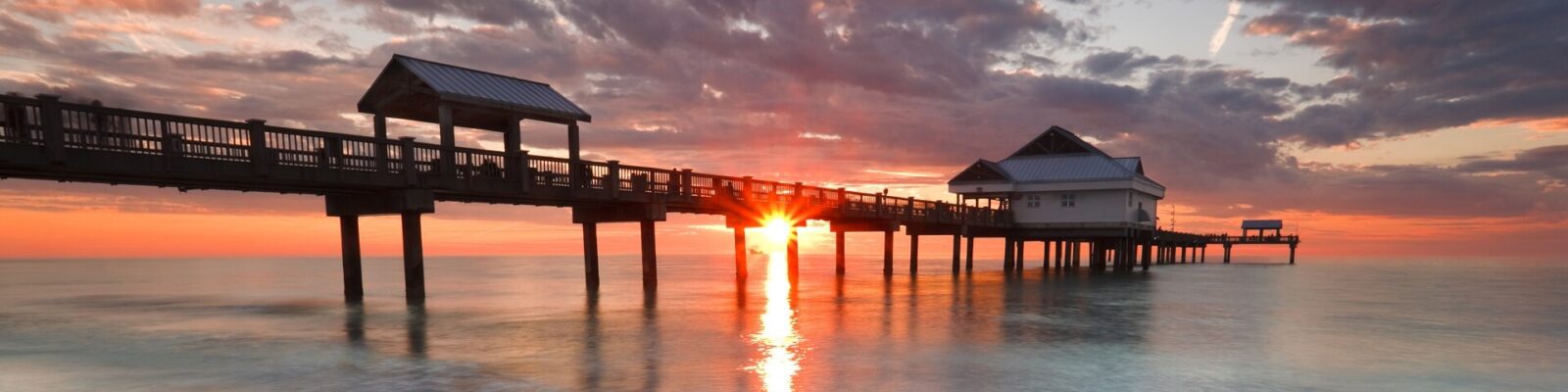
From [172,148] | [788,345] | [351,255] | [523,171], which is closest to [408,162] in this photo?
[523,171]

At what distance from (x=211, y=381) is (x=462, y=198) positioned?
1258 centimetres

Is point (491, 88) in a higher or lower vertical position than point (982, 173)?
higher

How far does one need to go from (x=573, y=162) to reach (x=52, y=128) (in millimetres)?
12289

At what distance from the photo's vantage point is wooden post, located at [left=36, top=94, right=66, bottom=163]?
15211 millimetres

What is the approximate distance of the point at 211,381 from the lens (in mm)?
12805

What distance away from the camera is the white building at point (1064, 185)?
47188 mm

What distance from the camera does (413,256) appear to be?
23.6 meters

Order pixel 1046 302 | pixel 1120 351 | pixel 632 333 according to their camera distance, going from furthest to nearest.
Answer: pixel 1046 302, pixel 632 333, pixel 1120 351

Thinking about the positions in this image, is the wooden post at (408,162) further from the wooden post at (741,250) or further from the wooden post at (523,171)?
the wooden post at (741,250)

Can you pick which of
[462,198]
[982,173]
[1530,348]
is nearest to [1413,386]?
[1530,348]

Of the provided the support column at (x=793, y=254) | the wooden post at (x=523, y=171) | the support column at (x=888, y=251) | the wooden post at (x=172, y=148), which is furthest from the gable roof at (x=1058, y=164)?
the wooden post at (x=172, y=148)

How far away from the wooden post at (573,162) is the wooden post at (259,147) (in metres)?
8.47

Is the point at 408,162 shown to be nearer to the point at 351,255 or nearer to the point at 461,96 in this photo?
the point at 461,96

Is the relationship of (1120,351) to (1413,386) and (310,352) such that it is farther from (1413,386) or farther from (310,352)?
(310,352)
